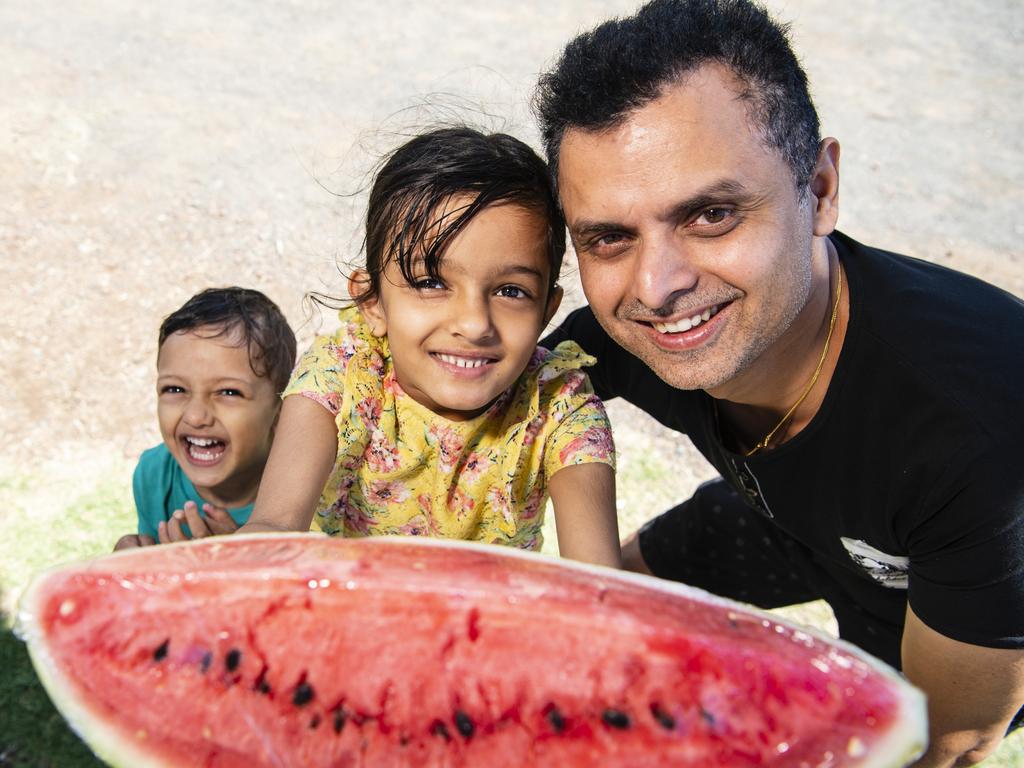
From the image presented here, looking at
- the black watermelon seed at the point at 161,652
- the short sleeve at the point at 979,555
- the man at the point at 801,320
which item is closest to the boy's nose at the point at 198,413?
the man at the point at 801,320

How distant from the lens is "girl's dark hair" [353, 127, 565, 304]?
2.00 m

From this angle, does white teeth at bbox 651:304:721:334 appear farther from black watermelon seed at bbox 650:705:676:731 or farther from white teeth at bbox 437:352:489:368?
black watermelon seed at bbox 650:705:676:731

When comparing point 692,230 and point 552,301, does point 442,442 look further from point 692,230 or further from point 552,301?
point 692,230

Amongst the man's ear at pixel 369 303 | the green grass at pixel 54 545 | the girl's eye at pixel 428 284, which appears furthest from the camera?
the green grass at pixel 54 545

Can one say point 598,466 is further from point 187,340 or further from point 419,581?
point 187,340

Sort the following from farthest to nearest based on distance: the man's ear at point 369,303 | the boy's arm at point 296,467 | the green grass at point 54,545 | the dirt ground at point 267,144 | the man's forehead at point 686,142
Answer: the dirt ground at point 267,144 < the green grass at point 54,545 < the man's ear at point 369,303 < the boy's arm at point 296,467 < the man's forehead at point 686,142

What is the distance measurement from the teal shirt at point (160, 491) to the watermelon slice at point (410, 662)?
171 centimetres

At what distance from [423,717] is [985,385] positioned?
52.7 inches

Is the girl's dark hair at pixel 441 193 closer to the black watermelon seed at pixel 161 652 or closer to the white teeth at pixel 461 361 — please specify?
the white teeth at pixel 461 361

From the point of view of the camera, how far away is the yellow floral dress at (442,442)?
2170 mm

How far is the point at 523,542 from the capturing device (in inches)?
96.8

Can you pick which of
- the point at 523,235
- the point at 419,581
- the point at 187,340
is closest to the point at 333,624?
the point at 419,581

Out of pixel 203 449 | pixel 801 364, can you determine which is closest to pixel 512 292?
pixel 801 364

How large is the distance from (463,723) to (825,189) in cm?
146
